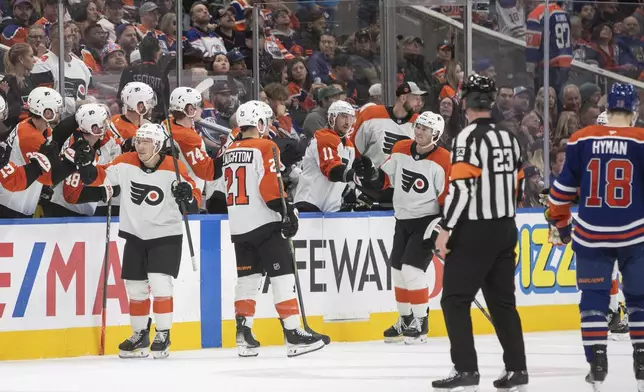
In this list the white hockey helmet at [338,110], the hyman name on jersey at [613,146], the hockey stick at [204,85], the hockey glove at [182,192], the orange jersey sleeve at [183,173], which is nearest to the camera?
the hyman name on jersey at [613,146]

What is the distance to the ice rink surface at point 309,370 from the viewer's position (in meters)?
6.45

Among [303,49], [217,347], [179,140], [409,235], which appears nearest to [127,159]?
[179,140]

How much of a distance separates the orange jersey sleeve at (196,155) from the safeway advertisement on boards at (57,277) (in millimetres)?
683

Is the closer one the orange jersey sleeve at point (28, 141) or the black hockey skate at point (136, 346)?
the black hockey skate at point (136, 346)

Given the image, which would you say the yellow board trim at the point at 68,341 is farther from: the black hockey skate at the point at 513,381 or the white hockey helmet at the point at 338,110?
the black hockey skate at the point at 513,381

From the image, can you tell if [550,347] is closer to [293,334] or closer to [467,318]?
[293,334]

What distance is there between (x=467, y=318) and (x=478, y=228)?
0.42 meters

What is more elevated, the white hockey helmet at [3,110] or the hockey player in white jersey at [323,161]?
the white hockey helmet at [3,110]

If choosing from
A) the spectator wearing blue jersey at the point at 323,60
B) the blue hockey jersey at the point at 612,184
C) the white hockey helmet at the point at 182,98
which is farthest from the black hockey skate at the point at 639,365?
the spectator wearing blue jersey at the point at 323,60

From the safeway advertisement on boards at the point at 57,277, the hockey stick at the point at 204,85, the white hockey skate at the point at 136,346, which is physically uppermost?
the hockey stick at the point at 204,85

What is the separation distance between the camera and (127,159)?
7938 mm

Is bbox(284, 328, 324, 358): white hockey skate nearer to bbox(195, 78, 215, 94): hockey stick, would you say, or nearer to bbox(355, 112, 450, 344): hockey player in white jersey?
bbox(355, 112, 450, 344): hockey player in white jersey

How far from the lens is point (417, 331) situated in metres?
8.60

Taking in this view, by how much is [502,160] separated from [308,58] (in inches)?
186
